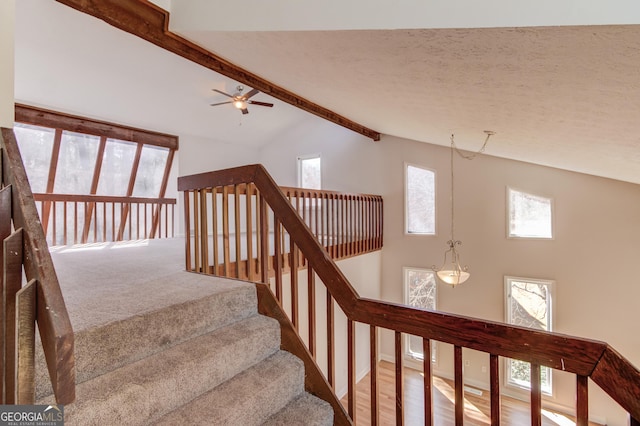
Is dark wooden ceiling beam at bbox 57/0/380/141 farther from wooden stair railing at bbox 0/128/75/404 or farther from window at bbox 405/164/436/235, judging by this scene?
window at bbox 405/164/436/235

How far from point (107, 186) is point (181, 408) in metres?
5.52

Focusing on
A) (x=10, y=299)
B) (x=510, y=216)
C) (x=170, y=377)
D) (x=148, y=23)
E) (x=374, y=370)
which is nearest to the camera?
(x=10, y=299)

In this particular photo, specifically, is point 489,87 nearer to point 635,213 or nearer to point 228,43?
point 228,43

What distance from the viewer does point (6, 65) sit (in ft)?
5.08

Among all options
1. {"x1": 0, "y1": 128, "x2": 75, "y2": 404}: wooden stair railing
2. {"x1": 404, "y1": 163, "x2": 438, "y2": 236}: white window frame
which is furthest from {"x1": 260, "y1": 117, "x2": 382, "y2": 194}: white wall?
{"x1": 0, "y1": 128, "x2": 75, "y2": 404}: wooden stair railing

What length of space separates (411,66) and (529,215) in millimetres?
4488

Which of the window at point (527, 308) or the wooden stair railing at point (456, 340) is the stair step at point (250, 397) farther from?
the window at point (527, 308)

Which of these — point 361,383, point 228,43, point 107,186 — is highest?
point 228,43

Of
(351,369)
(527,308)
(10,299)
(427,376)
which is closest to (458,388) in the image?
(427,376)

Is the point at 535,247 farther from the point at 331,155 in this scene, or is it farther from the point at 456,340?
the point at 456,340

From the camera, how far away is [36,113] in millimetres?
4617

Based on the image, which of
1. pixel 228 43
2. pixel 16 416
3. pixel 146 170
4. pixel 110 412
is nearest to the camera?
pixel 16 416

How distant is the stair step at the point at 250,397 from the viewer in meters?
1.32

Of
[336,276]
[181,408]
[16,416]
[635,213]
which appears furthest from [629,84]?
[635,213]
